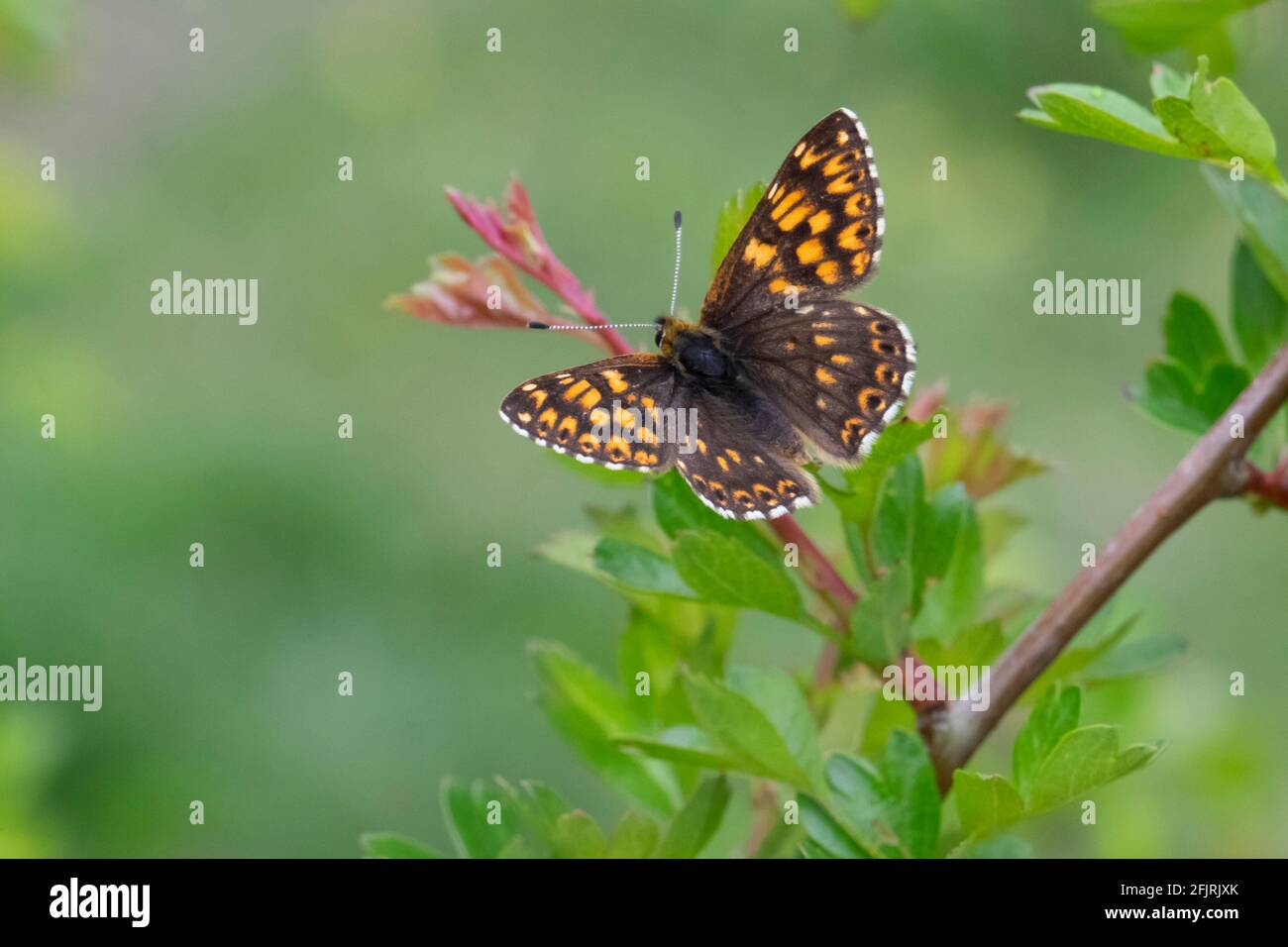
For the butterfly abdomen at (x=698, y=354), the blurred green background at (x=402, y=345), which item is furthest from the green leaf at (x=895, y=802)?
the blurred green background at (x=402, y=345)

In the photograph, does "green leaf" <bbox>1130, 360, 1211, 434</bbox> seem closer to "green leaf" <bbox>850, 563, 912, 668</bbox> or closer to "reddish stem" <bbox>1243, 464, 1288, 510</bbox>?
"reddish stem" <bbox>1243, 464, 1288, 510</bbox>

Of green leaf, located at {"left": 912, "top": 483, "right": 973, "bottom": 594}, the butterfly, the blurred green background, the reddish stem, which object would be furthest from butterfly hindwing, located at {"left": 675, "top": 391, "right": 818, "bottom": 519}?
the blurred green background

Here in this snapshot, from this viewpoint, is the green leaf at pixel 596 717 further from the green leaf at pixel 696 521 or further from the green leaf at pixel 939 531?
the green leaf at pixel 939 531

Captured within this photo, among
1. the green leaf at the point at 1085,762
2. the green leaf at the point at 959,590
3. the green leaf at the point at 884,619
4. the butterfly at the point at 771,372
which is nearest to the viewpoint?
the green leaf at the point at 1085,762

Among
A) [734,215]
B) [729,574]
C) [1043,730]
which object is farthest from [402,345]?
[1043,730]

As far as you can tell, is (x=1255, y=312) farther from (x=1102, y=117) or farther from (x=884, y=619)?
(x=884, y=619)
